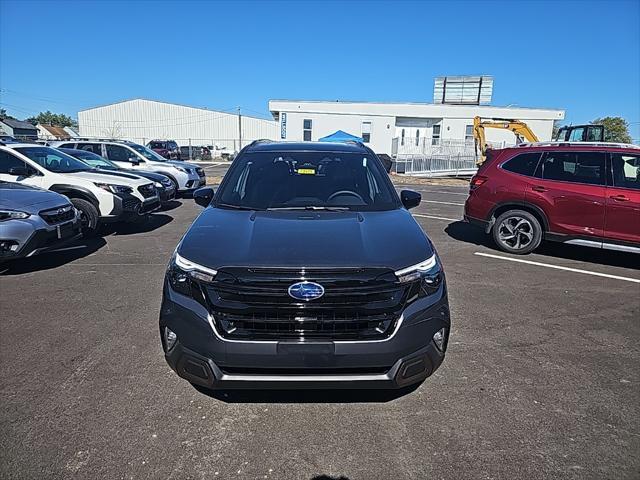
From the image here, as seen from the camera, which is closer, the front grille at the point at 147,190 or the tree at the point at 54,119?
the front grille at the point at 147,190

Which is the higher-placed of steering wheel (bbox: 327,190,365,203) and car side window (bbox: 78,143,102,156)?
car side window (bbox: 78,143,102,156)

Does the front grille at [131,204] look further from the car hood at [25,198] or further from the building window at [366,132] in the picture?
the building window at [366,132]

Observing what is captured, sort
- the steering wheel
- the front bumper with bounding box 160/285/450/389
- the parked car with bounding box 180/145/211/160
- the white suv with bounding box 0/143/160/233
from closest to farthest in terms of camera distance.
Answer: the front bumper with bounding box 160/285/450/389
the steering wheel
the white suv with bounding box 0/143/160/233
the parked car with bounding box 180/145/211/160

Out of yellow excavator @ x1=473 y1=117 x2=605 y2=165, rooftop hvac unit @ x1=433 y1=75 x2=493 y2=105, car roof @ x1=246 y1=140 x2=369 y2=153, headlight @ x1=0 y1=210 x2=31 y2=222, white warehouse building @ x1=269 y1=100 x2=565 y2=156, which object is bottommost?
headlight @ x1=0 y1=210 x2=31 y2=222

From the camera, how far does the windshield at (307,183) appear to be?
3799 mm

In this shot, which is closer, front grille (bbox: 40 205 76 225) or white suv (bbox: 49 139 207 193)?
front grille (bbox: 40 205 76 225)

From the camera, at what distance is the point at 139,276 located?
5.88 meters

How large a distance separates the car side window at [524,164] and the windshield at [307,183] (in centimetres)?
402

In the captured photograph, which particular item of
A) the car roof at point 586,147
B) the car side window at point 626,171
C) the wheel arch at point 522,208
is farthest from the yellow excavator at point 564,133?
the car side window at point 626,171

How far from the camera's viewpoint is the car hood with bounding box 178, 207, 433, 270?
2.63m

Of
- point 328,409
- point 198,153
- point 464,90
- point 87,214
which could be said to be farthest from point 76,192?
point 464,90

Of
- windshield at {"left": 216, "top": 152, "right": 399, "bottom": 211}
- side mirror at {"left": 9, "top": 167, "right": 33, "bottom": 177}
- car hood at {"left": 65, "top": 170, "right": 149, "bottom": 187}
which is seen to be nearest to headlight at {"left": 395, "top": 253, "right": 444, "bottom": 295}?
windshield at {"left": 216, "top": 152, "right": 399, "bottom": 211}

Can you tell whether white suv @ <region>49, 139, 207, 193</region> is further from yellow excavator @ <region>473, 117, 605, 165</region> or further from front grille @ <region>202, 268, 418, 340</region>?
front grille @ <region>202, 268, 418, 340</region>

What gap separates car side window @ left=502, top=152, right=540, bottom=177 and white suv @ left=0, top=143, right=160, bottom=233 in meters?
6.97
